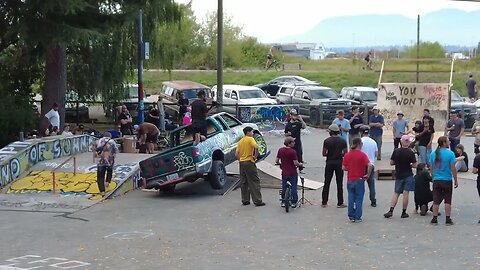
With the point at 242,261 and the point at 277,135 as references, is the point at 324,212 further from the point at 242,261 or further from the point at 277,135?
the point at 277,135

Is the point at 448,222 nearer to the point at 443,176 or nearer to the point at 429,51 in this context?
the point at 443,176

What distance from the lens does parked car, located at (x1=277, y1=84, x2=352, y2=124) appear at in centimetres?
3225

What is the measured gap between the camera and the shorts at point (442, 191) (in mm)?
13500

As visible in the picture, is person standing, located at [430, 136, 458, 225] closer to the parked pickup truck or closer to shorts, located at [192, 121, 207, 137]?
the parked pickup truck

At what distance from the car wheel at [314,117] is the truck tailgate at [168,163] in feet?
52.0

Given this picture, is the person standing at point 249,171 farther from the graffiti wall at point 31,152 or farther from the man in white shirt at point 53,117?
the man in white shirt at point 53,117

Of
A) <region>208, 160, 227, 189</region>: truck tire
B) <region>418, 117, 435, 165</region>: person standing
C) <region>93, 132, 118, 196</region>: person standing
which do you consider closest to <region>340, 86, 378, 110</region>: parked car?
<region>418, 117, 435, 165</region>: person standing

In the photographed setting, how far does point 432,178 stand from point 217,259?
492cm

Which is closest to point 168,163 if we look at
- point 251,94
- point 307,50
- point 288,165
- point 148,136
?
point 288,165

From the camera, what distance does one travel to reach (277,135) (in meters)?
30.5

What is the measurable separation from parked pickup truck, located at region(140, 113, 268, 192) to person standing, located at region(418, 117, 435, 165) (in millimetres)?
4837

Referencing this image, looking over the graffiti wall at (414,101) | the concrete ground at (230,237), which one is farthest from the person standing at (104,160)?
the graffiti wall at (414,101)

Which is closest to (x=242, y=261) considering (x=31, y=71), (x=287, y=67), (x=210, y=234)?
(x=210, y=234)

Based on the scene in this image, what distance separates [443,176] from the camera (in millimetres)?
13500
